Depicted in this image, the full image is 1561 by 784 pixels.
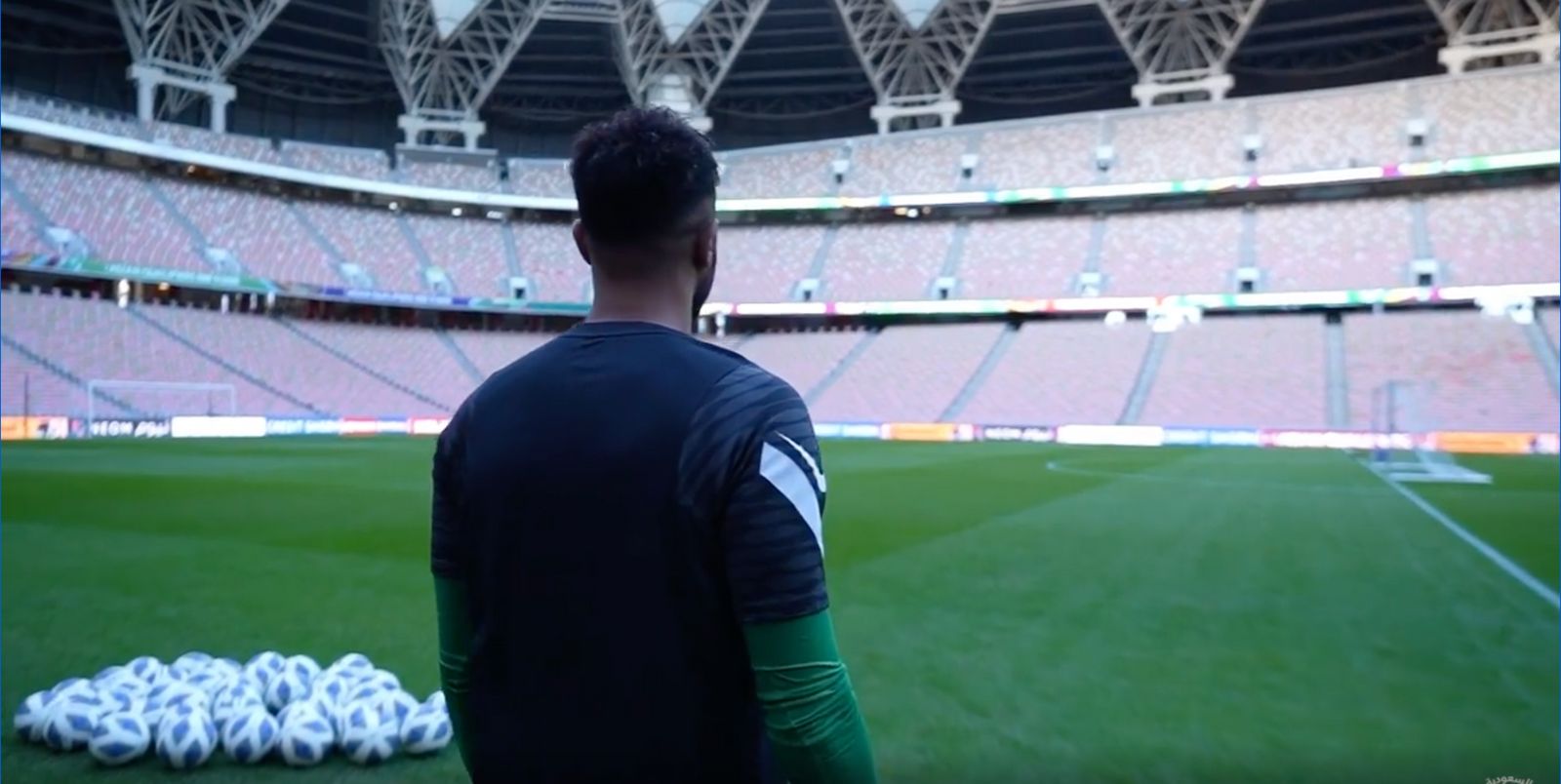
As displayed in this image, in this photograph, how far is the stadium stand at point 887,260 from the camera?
52.3 metres

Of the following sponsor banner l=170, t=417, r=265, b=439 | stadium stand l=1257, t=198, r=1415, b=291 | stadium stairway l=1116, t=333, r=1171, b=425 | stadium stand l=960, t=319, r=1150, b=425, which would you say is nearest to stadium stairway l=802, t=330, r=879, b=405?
stadium stand l=960, t=319, r=1150, b=425

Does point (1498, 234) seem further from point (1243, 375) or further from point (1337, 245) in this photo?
point (1243, 375)

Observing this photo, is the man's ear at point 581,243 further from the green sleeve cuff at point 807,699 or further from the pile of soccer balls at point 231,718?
the pile of soccer balls at point 231,718

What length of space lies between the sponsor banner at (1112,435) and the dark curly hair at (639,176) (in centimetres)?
3822

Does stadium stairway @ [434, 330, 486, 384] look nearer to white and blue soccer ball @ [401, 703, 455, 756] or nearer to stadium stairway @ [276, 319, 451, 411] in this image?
stadium stairway @ [276, 319, 451, 411]

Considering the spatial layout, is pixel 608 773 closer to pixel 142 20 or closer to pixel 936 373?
pixel 936 373

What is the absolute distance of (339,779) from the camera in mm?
4652

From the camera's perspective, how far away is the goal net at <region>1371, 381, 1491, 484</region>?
2131 cm

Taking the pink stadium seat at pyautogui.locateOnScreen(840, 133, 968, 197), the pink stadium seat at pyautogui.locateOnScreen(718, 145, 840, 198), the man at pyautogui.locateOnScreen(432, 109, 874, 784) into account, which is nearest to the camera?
the man at pyautogui.locateOnScreen(432, 109, 874, 784)

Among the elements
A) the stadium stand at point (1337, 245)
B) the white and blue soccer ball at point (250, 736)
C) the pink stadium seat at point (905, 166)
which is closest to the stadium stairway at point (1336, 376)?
the stadium stand at point (1337, 245)

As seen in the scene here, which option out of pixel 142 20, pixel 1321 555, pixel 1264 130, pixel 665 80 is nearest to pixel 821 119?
pixel 665 80

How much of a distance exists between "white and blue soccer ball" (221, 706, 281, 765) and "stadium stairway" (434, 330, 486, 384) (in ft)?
152

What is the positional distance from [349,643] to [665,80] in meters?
44.9

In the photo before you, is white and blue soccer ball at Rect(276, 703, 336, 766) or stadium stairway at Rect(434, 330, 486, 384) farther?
stadium stairway at Rect(434, 330, 486, 384)
